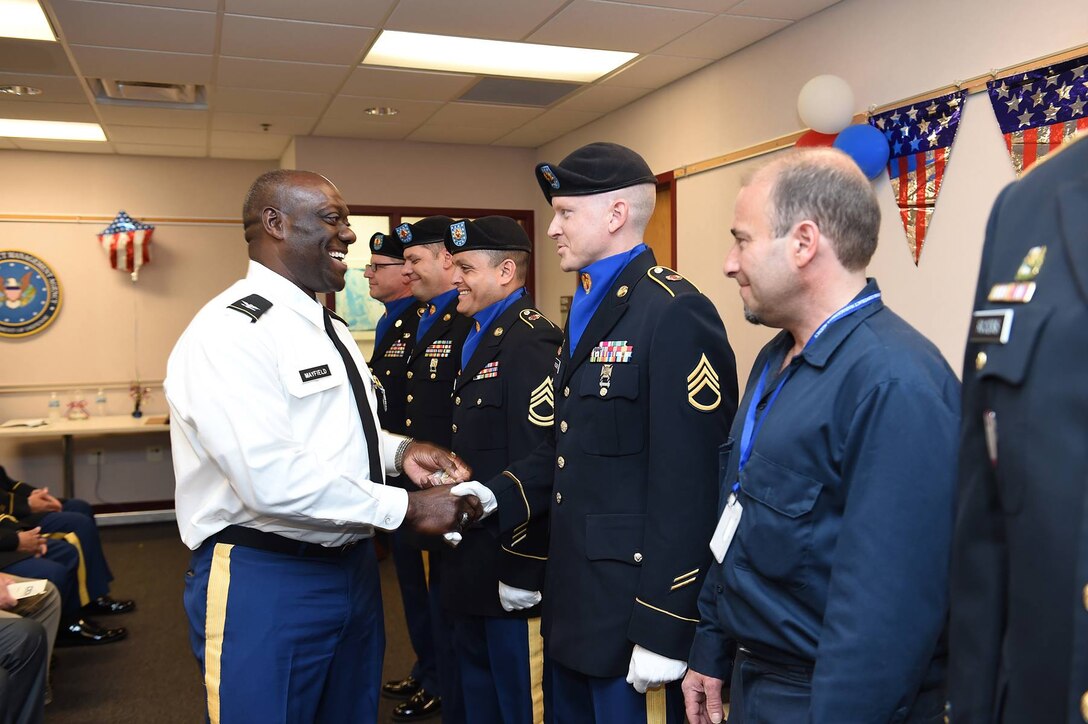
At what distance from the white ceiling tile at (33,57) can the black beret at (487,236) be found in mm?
2855

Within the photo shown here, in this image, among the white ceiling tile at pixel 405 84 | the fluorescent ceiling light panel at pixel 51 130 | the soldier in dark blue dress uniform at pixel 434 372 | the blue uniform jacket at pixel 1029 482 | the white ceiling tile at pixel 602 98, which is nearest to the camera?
the blue uniform jacket at pixel 1029 482

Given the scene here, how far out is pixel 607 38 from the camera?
449cm

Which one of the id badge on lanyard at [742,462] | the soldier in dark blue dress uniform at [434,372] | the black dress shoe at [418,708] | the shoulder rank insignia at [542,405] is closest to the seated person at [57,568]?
the black dress shoe at [418,708]

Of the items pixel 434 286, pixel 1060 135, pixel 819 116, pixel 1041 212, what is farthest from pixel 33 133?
pixel 1041 212

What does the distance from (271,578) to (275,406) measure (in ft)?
1.31

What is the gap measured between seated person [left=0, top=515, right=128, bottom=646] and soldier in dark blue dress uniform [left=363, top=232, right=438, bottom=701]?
1560 millimetres

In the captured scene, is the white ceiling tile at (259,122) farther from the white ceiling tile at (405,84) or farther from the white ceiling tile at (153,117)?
the white ceiling tile at (405,84)

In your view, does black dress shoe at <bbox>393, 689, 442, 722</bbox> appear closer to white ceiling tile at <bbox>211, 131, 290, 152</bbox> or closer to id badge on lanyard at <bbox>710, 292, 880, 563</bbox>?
id badge on lanyard at <bbox>710, 292, 880, 563</bbox>

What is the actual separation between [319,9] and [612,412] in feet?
9.71

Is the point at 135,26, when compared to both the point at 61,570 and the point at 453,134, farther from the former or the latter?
the point at 453,134

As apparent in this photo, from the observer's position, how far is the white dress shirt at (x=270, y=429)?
183 centimetres

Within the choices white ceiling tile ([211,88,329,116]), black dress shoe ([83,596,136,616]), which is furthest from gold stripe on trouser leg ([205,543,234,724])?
white ceiling tile ([211,88,329,116])

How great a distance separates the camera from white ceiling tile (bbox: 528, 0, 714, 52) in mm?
4062

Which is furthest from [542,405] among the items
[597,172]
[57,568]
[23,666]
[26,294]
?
[26,294]
